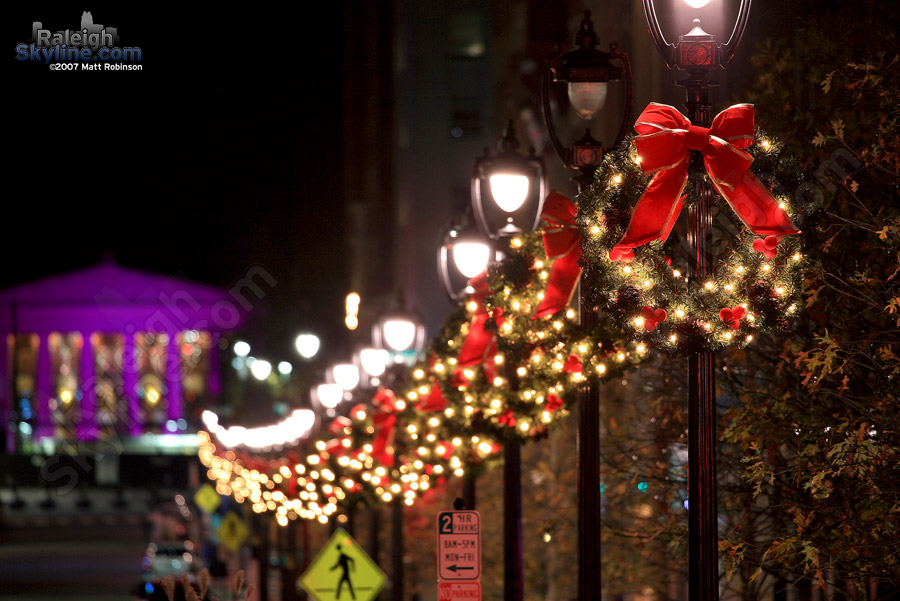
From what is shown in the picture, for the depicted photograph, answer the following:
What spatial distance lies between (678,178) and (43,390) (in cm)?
10603

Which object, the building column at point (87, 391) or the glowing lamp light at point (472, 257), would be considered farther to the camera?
the building column at point (87, 391)

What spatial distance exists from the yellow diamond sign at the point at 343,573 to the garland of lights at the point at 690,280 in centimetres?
940

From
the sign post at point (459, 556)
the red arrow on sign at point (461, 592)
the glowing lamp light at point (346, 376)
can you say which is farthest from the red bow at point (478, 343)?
the glowing lamp light at point (346, 376)

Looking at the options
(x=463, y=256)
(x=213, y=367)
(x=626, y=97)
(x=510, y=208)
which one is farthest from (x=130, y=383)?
(x=626, y=97)

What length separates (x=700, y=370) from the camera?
7.28m


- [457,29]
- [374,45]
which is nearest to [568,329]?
[457,29]

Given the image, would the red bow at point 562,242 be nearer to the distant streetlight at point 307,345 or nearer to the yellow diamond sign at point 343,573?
the yellow diamond sign at point 343,573

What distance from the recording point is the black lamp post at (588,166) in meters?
9.23

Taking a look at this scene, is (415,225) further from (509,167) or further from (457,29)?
(509,167)

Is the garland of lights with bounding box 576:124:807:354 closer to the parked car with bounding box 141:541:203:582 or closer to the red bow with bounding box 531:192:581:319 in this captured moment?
the red bow with bounding box 531:192:581:319

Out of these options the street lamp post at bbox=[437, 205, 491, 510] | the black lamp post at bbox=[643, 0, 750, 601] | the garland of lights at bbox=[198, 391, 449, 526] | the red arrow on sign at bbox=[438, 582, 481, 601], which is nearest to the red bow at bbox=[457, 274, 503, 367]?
the street lamp post at bbox=[437, 205, 491, 510]

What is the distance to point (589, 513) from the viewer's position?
30.2ft

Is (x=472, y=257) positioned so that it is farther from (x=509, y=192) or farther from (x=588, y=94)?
(x=588, y=94)

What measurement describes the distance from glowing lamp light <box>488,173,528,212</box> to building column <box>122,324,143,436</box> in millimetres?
99323
